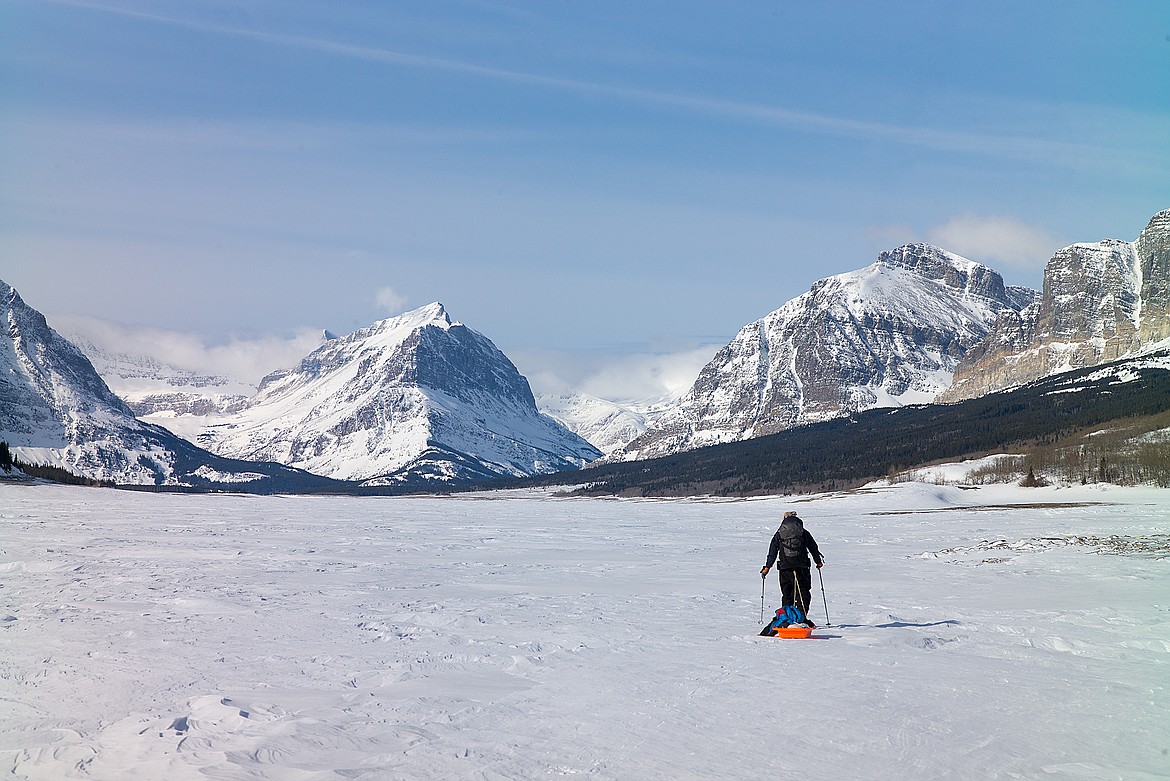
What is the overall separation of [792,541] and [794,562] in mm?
447

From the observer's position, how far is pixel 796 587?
16.5m

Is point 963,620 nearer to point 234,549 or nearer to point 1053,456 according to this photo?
point 234,549

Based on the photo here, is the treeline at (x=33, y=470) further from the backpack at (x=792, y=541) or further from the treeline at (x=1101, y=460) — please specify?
→ the treeline at (x=1101, y=460)

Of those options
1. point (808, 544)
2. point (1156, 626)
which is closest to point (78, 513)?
point (808, 544)

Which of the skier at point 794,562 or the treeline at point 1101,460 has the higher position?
the treeline at point 1101,460

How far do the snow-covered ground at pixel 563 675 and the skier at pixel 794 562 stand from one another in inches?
32.9

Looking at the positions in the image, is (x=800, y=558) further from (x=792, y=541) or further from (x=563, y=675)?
(x=563, y=675)

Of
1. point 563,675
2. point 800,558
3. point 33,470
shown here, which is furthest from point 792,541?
point 33,470

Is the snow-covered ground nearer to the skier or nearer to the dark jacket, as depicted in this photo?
the skier

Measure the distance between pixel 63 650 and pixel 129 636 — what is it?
52.1 inches

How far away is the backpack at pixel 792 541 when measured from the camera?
16797 millimetres

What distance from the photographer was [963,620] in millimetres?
17281

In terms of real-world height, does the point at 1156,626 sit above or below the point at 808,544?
below

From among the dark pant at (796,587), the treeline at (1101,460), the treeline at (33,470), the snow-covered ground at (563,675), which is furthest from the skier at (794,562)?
the treeline at (33,470)
